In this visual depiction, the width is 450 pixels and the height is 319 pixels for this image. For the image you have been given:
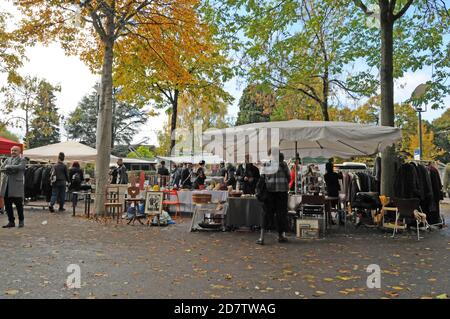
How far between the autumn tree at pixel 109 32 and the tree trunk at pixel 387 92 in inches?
268

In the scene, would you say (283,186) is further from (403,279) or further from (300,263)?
(403,279)

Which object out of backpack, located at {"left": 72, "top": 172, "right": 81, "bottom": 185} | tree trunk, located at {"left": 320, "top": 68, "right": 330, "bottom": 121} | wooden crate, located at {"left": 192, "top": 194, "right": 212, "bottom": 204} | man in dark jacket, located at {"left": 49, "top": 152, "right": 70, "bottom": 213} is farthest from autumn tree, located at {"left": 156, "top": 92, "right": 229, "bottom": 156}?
wooden crate, located at {"left": 192, "top": 194, "right": 212, "bottom": 204}

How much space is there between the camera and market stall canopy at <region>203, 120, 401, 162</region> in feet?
33.6

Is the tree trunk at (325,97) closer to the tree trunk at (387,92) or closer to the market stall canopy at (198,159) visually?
the market stall canopy at (198,159)

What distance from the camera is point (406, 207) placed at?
10320 millimetres

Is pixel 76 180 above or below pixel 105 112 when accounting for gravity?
below

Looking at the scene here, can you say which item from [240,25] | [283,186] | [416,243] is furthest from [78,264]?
[240,25]

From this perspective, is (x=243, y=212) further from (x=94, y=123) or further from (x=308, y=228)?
(x=94, y=123)

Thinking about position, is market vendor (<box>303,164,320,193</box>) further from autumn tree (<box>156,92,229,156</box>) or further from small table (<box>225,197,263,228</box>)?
autumn tree (<box>156,92,229,156</box>)

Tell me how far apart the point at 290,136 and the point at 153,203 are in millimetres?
4784

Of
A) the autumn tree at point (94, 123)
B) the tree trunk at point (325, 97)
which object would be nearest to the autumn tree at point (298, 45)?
the tree trunk at point (325, 97)

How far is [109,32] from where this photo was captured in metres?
14.7
